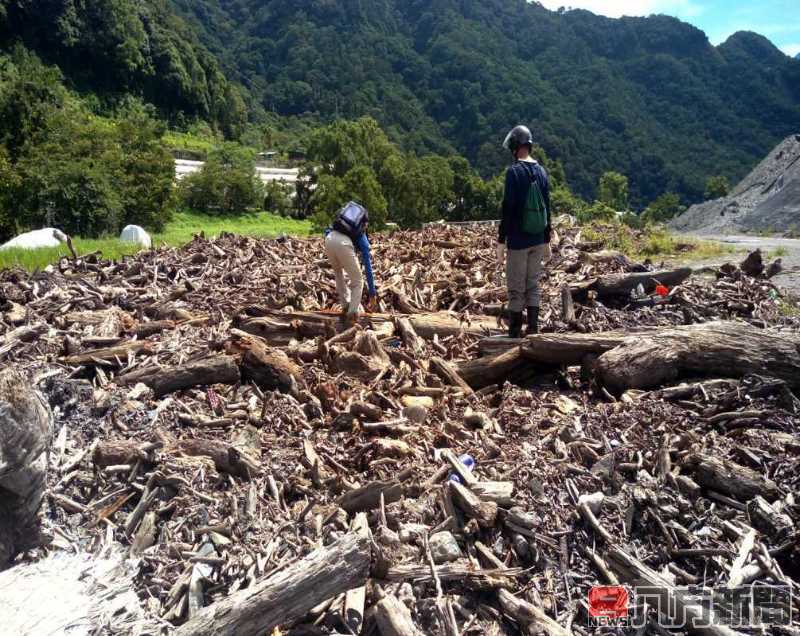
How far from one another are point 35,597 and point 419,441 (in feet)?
7.91

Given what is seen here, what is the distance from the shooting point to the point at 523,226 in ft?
16.8

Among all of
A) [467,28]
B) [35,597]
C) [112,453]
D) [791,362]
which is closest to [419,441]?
[112,453]

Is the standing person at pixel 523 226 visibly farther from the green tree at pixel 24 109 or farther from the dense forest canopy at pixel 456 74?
the dense forest canopy at pixel 456 74

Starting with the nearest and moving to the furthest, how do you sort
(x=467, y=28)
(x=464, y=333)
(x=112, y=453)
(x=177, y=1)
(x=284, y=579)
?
1. (x=284, y=579)
2. (x=112, y=453)
3. (x=464, y=333)
4. (x=177, y=1)
5. (x=467, y=28)

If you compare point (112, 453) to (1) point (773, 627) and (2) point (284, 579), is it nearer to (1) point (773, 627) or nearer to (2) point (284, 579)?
(2) point (284, 579)

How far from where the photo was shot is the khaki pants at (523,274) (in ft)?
17.4

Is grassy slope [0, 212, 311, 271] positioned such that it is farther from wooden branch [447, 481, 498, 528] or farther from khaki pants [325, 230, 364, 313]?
wooden branch [447, 481, 498, 528]

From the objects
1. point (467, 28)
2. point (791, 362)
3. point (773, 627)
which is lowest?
point (773, 627)

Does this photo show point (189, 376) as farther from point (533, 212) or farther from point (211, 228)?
point (211, 228)

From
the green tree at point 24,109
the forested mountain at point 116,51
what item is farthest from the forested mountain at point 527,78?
the green tree at point 24,109

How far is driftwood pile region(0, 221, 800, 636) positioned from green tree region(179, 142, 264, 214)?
35.5 metres

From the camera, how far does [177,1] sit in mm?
145500

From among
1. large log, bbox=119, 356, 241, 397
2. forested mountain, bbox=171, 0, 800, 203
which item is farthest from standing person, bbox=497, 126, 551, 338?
forested mountain, bbox=171, 0, 800, 203

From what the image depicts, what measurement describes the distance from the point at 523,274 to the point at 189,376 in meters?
3.23
